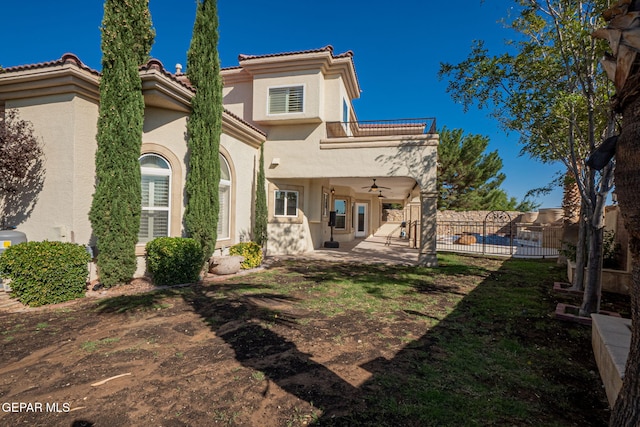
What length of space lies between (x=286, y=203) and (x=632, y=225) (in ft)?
38.2

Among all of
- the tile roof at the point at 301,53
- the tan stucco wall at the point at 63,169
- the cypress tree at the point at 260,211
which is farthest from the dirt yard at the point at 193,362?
the tile roof at the point at 301,53

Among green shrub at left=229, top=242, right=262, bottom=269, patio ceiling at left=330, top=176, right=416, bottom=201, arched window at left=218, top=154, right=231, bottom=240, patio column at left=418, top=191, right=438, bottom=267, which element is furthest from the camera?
→ patio ceiling at left=330, top=176, right=416, bottom=201

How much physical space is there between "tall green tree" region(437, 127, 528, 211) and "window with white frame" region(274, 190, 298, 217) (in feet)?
63.1

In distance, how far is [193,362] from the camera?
144 inches

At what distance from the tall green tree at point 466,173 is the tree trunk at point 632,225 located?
27.3m

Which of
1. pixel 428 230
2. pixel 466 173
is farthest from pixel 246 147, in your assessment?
pixel 466 173

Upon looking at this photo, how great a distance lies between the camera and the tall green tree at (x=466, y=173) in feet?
92.9

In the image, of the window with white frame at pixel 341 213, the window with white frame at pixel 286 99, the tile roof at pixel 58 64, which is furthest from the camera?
the window with white frame at pixel 341 213

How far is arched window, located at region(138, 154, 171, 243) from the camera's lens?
26.0 ft

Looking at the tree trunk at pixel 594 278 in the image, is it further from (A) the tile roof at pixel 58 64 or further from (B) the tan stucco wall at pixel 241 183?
(A) the tile roof at pixel 58 64

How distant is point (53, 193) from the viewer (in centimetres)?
671

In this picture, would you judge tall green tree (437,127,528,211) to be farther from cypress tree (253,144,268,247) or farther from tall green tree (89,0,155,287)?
tall green tree (89,0,155,287)

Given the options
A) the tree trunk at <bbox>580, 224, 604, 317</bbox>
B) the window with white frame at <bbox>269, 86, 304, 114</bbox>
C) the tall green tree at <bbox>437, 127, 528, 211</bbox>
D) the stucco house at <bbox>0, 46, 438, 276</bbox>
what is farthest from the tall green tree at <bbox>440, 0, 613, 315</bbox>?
the tall green tree at <bbox>437, 127, 528, 211</bbox>

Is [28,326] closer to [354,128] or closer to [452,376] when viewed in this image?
[452,376]
